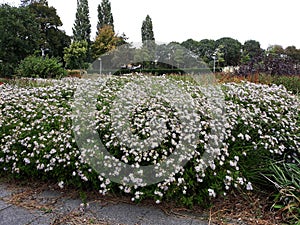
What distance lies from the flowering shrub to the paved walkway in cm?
14

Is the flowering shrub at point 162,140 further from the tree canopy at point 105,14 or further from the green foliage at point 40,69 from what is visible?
the tree canopy at point 105,14

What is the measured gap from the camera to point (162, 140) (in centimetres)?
218

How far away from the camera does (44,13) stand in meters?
27.4

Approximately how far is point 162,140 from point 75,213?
905 millimetres

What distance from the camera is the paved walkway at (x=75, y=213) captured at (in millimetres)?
1961

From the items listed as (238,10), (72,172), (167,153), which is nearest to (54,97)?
(72,172)

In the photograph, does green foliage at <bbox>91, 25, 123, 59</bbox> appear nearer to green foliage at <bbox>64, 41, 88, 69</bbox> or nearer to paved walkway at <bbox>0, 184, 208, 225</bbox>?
green foliage at <bbox>64, 41, 88, 69</bbox>

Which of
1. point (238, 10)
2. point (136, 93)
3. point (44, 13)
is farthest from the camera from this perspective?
point (44, 13)

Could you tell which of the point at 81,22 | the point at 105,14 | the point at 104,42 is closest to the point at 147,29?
the point at 104,42

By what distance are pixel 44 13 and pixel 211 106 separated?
95.9 feet

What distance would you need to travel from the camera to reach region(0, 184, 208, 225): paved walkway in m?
1.96

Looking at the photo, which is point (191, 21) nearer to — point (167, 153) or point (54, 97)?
point (54, 97)

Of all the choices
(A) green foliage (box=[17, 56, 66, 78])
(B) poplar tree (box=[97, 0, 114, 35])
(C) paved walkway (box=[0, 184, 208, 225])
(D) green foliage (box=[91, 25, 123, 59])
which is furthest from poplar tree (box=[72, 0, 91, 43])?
(C) paved walkway (box=[0, 184, 208, 225])

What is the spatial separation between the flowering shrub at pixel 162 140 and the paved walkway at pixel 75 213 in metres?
0.14
